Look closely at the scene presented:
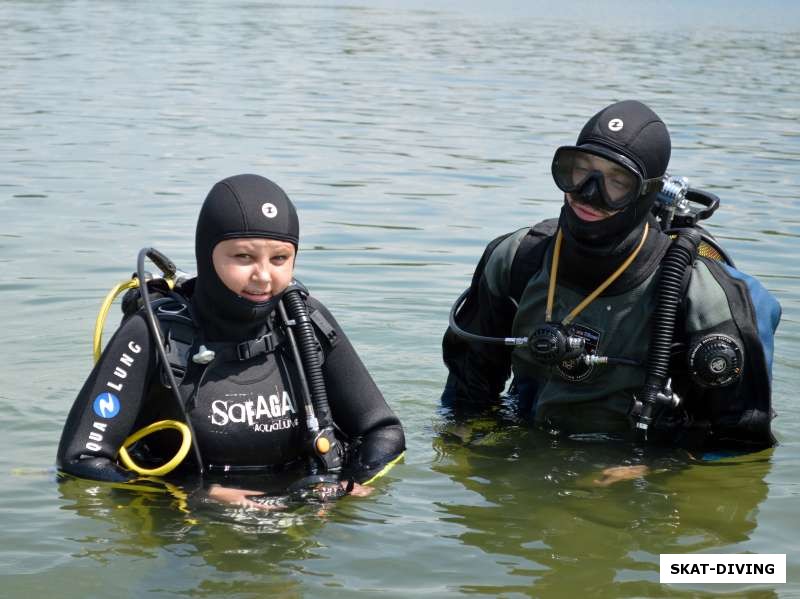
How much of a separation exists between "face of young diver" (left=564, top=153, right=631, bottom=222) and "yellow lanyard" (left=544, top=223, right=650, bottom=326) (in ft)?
0.70

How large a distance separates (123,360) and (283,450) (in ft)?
2.01

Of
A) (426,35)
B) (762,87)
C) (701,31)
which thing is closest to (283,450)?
(762,87)

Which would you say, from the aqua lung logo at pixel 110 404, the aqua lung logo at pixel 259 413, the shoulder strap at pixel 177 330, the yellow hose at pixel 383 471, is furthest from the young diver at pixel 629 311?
the aqua lung logo at pixel 110 404

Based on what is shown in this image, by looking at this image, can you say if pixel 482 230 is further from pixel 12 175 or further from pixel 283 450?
pixel 283 450

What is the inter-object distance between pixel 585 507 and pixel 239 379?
4.06 feet

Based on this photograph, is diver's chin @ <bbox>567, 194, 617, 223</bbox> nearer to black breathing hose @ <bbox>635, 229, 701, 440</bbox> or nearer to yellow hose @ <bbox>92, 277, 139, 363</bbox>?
black breathing hose @ <bbox>635, 229, 701, 440</bbox>

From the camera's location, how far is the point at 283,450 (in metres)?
4.19

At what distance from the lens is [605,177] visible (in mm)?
4402

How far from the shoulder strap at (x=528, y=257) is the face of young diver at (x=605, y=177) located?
0.37 metres

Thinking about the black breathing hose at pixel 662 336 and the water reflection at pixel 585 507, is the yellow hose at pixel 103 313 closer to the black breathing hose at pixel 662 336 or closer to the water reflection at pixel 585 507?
the water reflection at pixel 585 507

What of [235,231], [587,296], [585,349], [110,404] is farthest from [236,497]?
[587,296]

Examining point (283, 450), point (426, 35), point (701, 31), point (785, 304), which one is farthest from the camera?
point (701, 31)

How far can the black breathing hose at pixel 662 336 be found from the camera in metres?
4.36

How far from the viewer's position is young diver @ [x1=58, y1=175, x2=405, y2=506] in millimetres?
3891
